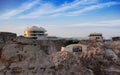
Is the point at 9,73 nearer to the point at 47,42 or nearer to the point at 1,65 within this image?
the point at 1,65

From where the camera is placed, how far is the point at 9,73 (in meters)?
9.98

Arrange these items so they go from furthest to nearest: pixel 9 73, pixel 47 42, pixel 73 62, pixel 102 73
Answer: pixel 47 42
pixel 102 73
pixel 73 62
pixel 9 73

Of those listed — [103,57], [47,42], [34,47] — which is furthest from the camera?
[47,42]

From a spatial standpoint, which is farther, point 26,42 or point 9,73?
point 26,42

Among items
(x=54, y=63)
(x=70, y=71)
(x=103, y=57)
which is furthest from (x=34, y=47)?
(x=103, y=57)

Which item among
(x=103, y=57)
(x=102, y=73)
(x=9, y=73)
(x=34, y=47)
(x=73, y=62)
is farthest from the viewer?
(x=103, y=57)

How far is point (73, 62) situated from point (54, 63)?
1108mm

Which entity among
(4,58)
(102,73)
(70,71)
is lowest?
(102,73)

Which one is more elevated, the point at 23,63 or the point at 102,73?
the point at 23,63

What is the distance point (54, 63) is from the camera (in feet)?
36.3

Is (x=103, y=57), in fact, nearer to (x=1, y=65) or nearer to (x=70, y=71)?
(x=70, y=71)

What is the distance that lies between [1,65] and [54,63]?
7.37 feet

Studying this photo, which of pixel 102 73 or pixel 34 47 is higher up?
pixel 34 47

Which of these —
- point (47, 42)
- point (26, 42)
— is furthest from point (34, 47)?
point (47, 42)
